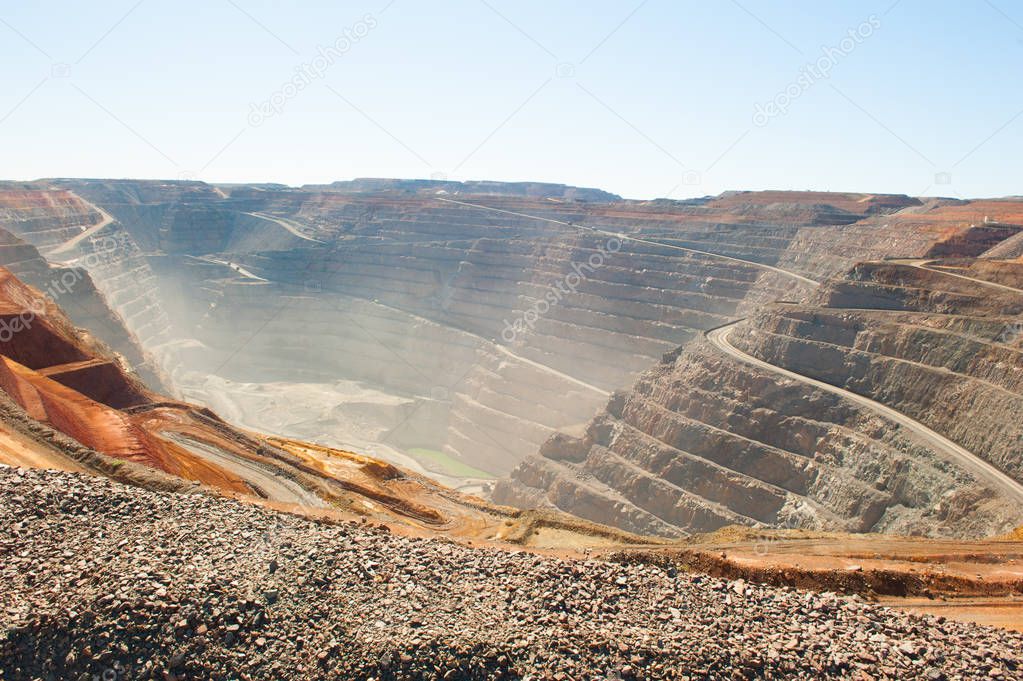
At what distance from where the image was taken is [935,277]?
169 feet

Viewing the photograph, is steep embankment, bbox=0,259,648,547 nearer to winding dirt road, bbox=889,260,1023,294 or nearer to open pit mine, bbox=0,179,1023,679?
open pit mine, bbox=0,179,1023,679

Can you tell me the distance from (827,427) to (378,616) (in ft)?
126

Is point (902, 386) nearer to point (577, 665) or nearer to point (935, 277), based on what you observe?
point (935, 277)

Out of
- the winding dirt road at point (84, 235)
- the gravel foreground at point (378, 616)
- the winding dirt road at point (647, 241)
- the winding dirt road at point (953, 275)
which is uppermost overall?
the winding dirt road at point (647, 241)

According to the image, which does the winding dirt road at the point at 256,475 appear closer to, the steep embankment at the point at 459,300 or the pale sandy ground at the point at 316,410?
the pale sandy ground at the point at 316,410

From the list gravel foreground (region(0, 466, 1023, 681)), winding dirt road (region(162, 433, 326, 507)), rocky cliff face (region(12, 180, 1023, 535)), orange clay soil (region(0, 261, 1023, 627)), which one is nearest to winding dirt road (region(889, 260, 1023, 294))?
rocky cliff face (region(12, 180, 1023, 535))

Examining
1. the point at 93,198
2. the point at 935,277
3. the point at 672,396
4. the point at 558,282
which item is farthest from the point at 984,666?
the point at 93,198

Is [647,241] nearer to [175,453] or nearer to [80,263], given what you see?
[175,453]

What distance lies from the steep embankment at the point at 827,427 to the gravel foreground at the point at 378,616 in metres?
24.2

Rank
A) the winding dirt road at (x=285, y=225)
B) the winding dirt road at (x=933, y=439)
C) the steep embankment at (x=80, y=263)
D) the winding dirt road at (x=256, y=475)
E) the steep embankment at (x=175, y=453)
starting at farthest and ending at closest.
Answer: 1. the winding dirt road at (x=285, y=225)
2. the steep embankment at (x=80, y=263)
3. the winding dirt road at (x=933, y=439)
4. the winding dirt road at (x=256, y=475)
5. the steep embankment at (x=175, y=453)

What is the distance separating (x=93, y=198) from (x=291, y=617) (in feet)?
586

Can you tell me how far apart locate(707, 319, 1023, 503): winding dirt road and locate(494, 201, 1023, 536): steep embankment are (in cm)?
20

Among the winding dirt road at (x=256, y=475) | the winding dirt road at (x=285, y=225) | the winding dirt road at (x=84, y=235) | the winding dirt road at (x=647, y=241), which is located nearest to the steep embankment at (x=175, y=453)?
the winding dirt road at (x=256, y=475)

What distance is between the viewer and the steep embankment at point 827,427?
36812 millimetres
